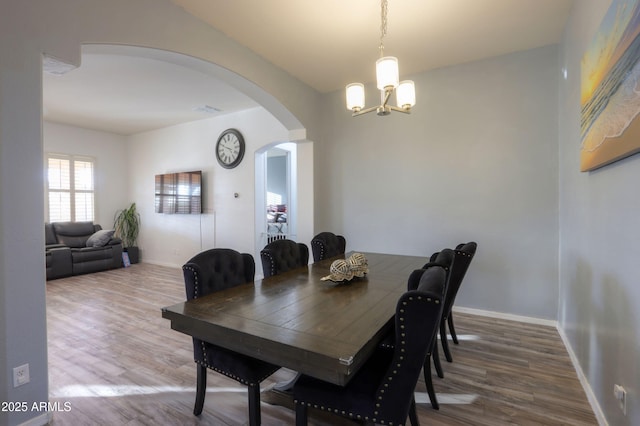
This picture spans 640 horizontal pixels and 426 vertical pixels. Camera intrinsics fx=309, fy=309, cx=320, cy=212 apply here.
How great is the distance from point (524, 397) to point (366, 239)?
2.45m

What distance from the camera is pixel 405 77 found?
12.9 feet

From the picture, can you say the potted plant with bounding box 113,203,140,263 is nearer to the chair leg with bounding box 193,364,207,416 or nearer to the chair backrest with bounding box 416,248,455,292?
the chair leg with bounding box 193,364,207,416

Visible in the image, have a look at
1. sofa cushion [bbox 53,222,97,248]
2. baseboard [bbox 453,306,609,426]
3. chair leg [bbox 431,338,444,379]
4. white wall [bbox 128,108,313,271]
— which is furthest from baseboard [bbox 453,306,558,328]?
sofa cushion [bbox 53,222,97,248]

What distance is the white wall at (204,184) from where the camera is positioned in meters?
5.33

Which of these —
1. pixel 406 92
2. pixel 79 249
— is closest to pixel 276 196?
pixel 79 249

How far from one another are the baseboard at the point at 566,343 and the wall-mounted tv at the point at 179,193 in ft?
15.8

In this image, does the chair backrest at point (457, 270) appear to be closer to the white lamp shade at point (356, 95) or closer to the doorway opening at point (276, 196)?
the white lamp shade at point (356, 95)

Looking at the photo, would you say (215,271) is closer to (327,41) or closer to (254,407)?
(254,407)

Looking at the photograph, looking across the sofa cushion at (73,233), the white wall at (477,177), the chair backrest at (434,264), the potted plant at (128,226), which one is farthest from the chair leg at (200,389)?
the potted plant at (128,226)

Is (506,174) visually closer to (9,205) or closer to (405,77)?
(405,77)

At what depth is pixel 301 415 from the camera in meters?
1.36

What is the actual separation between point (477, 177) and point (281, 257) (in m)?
2.44

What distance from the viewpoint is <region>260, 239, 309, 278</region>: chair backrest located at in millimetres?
2504

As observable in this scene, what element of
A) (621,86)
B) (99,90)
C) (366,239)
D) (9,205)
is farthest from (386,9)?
(99,90)
